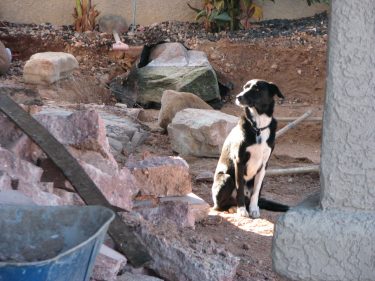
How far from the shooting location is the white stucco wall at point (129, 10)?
14.5 metres

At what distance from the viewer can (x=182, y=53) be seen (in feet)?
43.7

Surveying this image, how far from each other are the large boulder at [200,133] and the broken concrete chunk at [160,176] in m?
3.58

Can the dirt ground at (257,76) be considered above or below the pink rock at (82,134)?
below

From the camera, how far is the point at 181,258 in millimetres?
4992

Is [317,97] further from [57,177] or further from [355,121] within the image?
[355,121]

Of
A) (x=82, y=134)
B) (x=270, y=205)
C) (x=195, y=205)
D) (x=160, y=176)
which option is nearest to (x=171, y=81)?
(x=270, y=205)

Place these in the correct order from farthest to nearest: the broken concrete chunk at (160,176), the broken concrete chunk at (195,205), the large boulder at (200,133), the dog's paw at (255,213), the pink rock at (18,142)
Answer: the large boulder at (200,133)
the dog's paw at (255,213)
the broken concrete chunk at (195,205)
the broken concrete chunk at (160,176)
the pink rock at (18,142)

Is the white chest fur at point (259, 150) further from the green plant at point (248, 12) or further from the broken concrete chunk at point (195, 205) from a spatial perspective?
the green plant at point (248, 12)

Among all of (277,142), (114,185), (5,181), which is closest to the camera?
(5,181)

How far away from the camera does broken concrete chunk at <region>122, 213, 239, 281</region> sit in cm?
494

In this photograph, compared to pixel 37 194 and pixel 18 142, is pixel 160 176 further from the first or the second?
pixel 37 194

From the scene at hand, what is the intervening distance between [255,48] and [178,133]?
3800mm

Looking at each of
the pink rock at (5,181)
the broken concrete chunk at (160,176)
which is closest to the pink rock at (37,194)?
the pink rock at (5,181)

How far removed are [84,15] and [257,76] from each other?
9.85 ft
